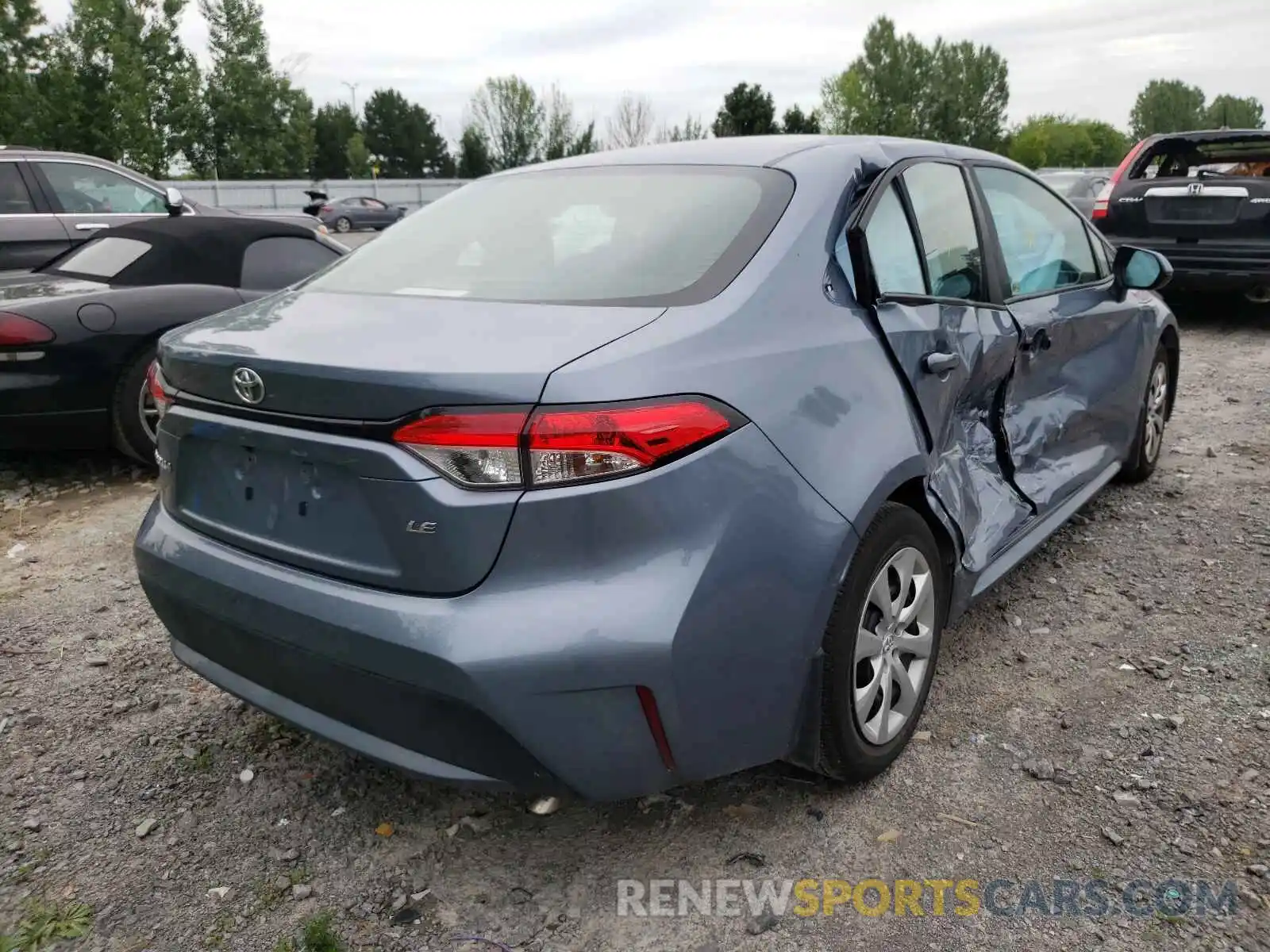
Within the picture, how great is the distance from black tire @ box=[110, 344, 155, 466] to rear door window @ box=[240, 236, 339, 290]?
2.64 feet

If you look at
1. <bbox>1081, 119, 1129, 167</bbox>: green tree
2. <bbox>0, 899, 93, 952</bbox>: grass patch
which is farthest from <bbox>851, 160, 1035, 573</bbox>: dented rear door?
<bbox>1081, 119, 1129, 167</bbox>: green tree

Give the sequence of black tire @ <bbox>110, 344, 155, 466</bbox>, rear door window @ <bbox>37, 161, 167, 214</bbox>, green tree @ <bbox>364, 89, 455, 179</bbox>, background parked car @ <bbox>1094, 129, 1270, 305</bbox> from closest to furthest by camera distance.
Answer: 1. black tire @ <bbox>110, 344, 155, 466</bbox>
2. background parked car @ <bbox>1094, 129, 1270, 305</bbox>
3. rear door window @ <bbox>37, 161, 167, 214</bbox>
4. green tree @ <bbox>364, 89, 455, 179</bbox>

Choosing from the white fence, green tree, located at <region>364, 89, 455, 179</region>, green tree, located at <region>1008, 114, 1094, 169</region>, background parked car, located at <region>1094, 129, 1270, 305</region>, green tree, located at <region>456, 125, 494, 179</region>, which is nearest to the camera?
background parked car, located at <region>1094, 129, 1270, 305</region>

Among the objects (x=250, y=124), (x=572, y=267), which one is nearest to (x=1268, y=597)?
(x=572, y=267)

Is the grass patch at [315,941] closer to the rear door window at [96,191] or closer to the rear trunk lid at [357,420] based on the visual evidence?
the rear trunk lid at [357,420]

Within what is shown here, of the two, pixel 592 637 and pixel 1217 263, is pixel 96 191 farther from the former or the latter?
pixel 1217 263

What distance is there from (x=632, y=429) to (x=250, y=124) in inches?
2228

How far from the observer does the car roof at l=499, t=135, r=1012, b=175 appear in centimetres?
271

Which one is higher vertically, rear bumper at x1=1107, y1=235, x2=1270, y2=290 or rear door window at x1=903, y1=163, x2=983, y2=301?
rear door window at x1=903, y1=163, x2=983, y2=301

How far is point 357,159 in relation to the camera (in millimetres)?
70062

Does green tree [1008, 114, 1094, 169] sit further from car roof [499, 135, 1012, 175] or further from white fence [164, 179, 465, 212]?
car roof [499, 135, 1012, 175]

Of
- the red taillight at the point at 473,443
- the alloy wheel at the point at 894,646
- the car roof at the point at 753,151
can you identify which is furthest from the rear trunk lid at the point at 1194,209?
the red taillight at the point at 473,443

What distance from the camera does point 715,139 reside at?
3.10 metres

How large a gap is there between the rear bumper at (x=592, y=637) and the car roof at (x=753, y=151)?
107cm
